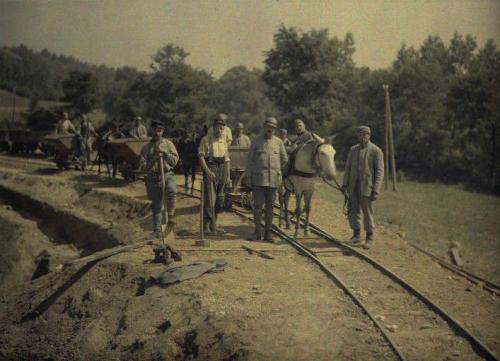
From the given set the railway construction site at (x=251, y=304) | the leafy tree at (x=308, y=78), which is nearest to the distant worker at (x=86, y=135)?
the railway construction site at (x=251, y=304)

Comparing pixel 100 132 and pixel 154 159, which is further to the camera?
pixel 100 132

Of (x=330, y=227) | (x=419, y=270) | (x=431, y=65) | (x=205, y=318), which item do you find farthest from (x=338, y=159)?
(x=205, y=318)

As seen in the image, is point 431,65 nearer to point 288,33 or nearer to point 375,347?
point 288,33

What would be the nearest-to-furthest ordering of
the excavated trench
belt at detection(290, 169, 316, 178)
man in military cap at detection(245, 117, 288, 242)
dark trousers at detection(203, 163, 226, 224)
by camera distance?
1. the excavated trench
2. man in military cap at detection(245, 117, 288, 242)
3. dark trousers at detection(203, 163, 226, 224)
4. belt at detection(290, 169, 316, 178)

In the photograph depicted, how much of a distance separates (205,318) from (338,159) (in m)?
38.1

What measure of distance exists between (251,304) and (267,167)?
3444 millimetres

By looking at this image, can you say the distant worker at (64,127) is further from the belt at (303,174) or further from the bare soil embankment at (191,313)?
the belt at (303,174)

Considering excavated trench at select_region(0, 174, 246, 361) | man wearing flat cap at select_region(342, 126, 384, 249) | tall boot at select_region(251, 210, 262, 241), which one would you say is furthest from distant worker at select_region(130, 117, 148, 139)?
man wearing flat cap at select_region(342, 126, 384, 249)

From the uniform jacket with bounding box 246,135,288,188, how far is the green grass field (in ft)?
23.1

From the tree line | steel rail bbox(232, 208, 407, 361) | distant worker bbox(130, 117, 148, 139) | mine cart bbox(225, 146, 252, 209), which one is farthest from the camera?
the tree line

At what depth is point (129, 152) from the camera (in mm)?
16109

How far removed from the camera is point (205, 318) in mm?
6301

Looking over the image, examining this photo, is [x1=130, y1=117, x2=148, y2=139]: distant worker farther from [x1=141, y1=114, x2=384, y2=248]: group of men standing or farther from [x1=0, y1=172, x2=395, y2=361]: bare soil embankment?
[x1=141, y1=114, x2=384, y2=248]: group of men standing

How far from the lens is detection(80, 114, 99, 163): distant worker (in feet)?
66.1
